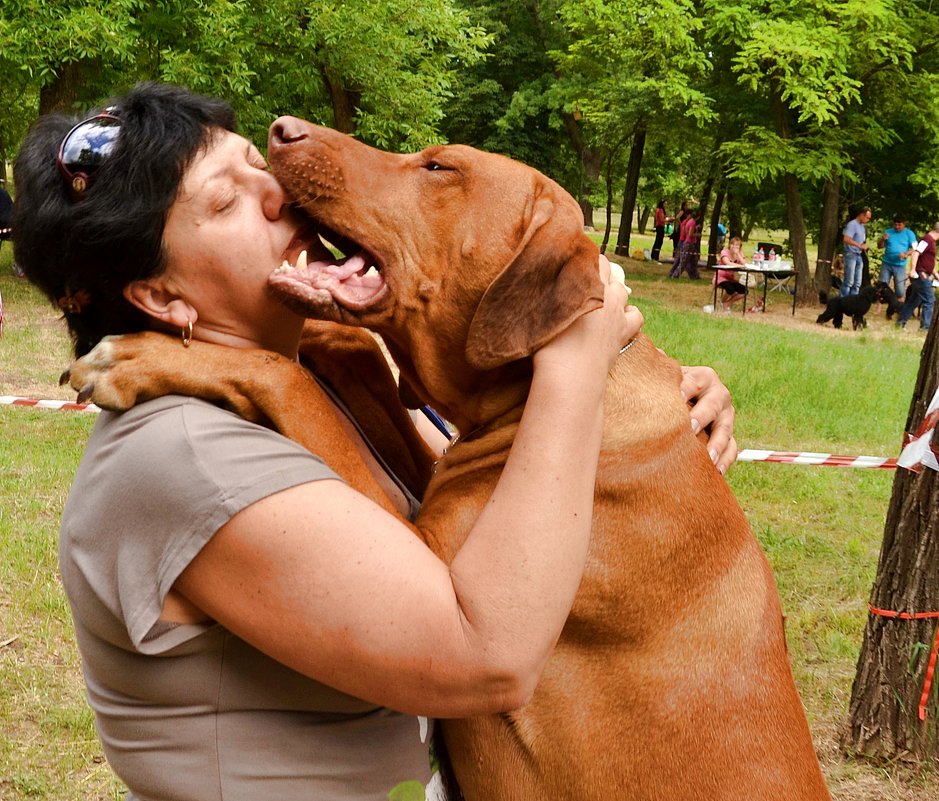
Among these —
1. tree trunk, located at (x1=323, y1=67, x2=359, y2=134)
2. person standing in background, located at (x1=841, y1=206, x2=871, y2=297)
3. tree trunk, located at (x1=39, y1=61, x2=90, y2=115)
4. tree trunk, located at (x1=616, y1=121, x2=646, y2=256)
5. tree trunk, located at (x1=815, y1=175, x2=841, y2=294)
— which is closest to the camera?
tree trunk, located at (x1=39, y1=61, x2=90, y2=115)

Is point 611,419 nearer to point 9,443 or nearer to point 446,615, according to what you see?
point 446,615

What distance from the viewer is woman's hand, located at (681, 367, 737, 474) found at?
111 inches

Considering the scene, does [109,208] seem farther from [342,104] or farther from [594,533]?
[342,104]

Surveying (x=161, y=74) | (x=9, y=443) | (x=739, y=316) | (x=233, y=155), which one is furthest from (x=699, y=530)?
(x=739, y=316)

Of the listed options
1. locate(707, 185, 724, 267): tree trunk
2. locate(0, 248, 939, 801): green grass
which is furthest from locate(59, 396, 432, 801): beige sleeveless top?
locate(707, 185, 724, 267): tree trunk

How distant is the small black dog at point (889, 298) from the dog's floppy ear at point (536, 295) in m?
22.9

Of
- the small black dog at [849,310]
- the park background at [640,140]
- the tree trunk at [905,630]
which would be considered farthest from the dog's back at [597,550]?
the small black dog at [849,310]

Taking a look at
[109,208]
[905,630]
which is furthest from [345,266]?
[905,630]

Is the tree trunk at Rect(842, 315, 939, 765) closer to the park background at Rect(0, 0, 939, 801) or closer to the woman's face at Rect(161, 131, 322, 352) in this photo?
the park background at Rect(0, 0, 939, 801)

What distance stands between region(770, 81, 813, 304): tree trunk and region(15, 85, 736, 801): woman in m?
23.9

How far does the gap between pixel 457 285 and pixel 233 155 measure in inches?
23.7

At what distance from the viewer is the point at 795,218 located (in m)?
25.5

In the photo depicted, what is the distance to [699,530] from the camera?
2.42 metres

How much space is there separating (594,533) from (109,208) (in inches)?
47.1
